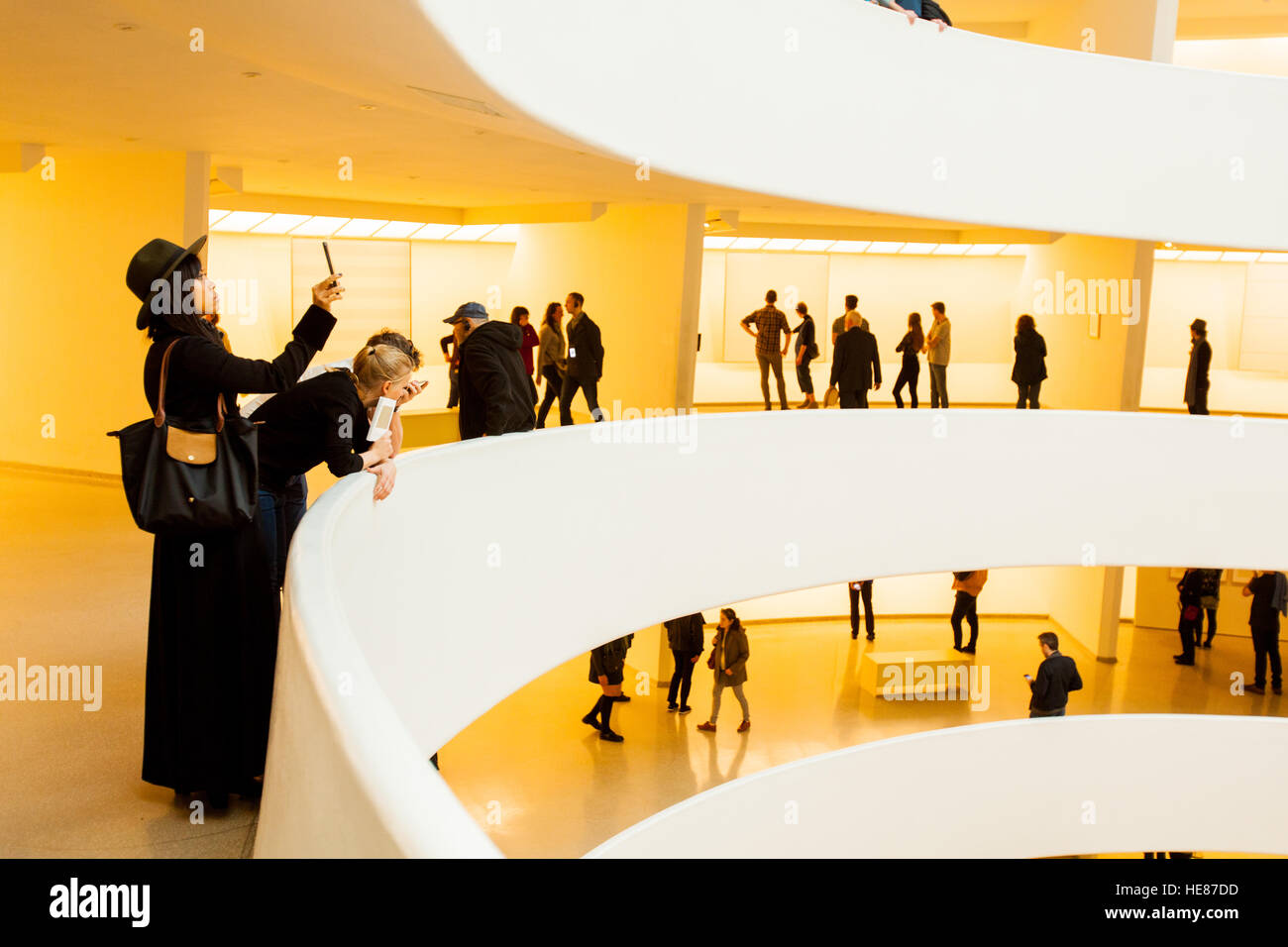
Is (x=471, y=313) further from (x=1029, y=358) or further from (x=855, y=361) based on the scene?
(x=1029, y=358)

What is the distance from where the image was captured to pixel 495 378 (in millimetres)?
6430

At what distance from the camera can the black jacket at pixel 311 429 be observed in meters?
4.28

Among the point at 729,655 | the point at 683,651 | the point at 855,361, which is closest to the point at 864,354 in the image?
the point at 855,361

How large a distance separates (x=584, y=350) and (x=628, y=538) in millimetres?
5604

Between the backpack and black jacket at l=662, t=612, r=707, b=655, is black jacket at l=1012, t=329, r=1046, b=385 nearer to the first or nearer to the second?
black jacket at l=662, t=612, r=707, b=655

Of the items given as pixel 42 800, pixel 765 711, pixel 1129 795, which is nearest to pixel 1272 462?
pixel 1129 795

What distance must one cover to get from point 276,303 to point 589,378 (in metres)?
7.81

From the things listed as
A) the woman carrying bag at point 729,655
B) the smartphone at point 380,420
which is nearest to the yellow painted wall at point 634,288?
the woman carrying bag at point 729,655

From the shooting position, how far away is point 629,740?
14266 millimetres

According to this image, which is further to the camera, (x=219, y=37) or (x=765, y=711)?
(x=765, y=711)

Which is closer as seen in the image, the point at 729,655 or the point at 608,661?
the point at 729,655
